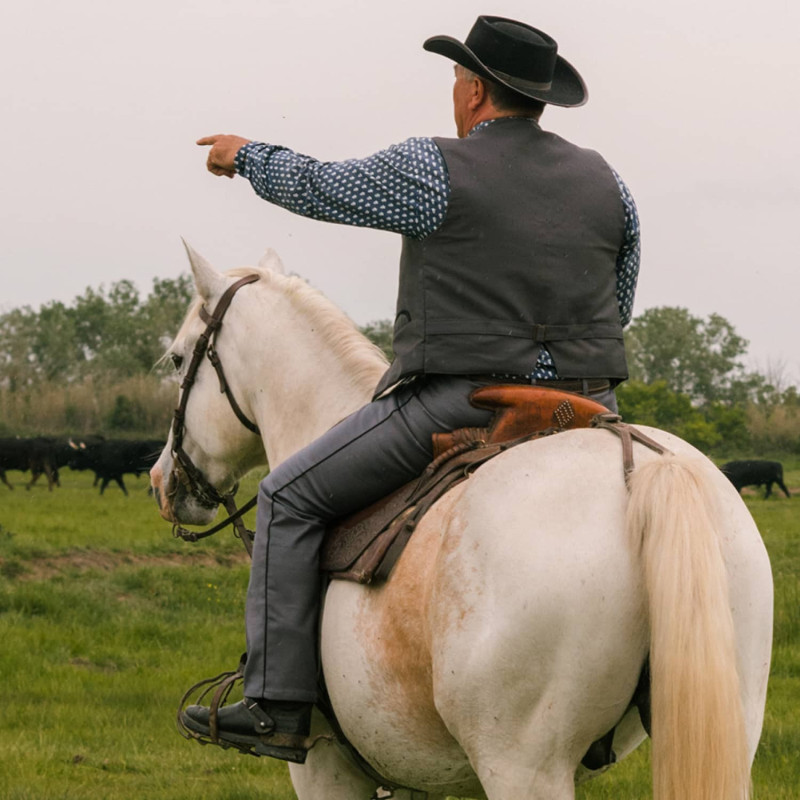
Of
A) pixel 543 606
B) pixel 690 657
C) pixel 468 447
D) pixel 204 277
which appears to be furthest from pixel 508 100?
pixel 690 657

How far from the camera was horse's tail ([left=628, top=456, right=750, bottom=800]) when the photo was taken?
2.75 metres

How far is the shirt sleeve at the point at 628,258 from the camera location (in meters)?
3.85

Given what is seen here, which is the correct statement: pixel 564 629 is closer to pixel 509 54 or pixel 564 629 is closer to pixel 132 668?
pixel 509 54

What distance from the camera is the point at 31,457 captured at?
3584cm

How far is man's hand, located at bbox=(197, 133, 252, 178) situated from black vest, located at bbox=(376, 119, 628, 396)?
796 mm

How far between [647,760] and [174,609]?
6817mm

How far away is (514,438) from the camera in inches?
137

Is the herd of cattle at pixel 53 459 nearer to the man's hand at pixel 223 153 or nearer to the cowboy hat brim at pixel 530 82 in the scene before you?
the man's hand at pixel 223 153

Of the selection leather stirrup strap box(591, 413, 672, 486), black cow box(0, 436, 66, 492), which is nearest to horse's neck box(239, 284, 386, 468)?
leather stirrup strap box(591, 413, 672, 486)

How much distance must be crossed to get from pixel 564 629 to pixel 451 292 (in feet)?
3.65

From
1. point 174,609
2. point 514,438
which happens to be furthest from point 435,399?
point 174,609

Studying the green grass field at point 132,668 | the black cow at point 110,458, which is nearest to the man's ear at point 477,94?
the green grass field at point 132,668

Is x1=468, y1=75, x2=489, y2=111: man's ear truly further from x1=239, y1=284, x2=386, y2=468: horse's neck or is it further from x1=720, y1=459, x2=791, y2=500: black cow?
x1=720, y1=459, x2=791, y2=500: black cow

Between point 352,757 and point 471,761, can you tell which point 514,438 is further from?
point 352,757
